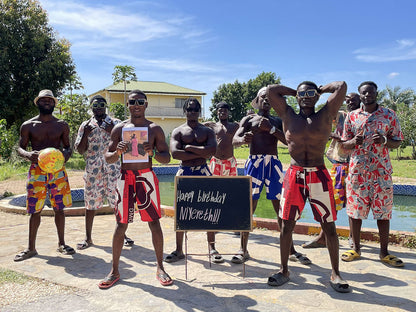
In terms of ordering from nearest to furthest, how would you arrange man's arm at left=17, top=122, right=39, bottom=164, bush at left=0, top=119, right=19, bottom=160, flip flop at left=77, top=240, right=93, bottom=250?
man's arm at left=17, top=122, right=39, bottom=164
flip flop at left=77, top=240, right=93, bottom=250
bush at left=0, top=119, right=19, bottom=160

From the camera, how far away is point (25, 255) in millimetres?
4738

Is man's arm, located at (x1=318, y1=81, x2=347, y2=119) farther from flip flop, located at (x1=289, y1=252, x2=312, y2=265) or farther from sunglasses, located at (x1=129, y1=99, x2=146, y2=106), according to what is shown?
sunglasses, located at (x1=129, y1=99, x2=146, y2=106)

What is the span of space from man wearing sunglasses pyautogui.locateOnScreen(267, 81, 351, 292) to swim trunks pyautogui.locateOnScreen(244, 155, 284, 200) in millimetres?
775

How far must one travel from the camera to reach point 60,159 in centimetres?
469

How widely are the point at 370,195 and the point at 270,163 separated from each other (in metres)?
1.34

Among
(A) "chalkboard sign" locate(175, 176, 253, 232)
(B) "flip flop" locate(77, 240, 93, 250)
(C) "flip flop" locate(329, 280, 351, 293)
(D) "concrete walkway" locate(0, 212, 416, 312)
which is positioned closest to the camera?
(D) "concrete walkway" locate(0, 212, 416, 312)

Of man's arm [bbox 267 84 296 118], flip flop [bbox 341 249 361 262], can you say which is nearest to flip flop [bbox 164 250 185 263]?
flip flop [bbox 341 249 361 262]

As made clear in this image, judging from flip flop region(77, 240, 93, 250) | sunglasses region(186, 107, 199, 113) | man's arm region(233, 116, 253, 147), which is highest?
sunglasses region(186, 107, 199, 113)

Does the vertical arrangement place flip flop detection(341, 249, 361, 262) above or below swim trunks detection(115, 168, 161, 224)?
below

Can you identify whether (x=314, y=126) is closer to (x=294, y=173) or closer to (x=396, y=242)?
(x=294, y=173)

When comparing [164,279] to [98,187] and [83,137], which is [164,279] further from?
[83,137]

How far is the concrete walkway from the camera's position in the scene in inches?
132

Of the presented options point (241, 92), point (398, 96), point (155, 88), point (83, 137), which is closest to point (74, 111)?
point (83, 137)

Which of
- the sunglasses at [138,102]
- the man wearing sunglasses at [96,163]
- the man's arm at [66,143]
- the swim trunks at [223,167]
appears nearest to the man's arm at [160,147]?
the sunglasses at [138,102]
